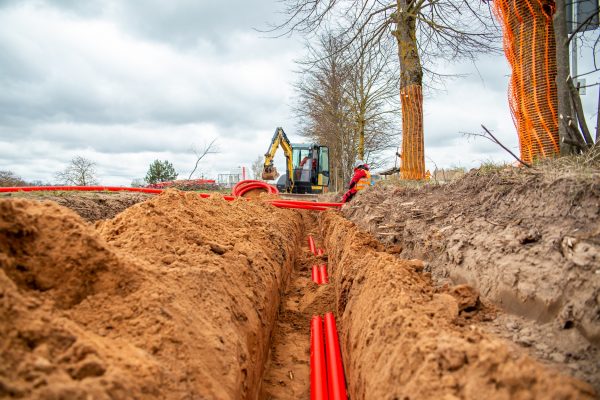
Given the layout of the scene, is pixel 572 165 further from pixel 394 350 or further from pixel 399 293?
pixel 394 350

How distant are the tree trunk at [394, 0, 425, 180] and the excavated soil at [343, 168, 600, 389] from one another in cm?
353

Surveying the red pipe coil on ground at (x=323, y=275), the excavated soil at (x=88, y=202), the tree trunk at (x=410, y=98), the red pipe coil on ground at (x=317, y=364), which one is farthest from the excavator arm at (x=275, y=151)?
the red pipe coil on ground at (x=317, y=364)

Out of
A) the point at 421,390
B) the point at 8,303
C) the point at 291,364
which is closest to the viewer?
the point at 8,303

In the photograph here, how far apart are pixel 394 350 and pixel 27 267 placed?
2.05m

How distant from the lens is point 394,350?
216cm

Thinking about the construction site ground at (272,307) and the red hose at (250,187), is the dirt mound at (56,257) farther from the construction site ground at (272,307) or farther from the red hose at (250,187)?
the red hose at (250,187)

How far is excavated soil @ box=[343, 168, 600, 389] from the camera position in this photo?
179 centimetres

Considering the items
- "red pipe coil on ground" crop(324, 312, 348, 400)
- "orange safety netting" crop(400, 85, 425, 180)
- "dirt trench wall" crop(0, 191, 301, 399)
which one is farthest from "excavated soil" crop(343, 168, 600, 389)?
"orange safety netting" crop(400, 85, 425, 180)

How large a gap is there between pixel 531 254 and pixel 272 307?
2.60m

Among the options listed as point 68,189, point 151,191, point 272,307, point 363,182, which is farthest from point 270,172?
point 272,307

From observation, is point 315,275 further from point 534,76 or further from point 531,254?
point 531,254

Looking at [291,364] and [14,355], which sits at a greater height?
[14,355]

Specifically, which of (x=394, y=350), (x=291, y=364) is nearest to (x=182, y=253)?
(x=291, y=364)

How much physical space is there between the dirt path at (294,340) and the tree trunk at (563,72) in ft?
10.5
